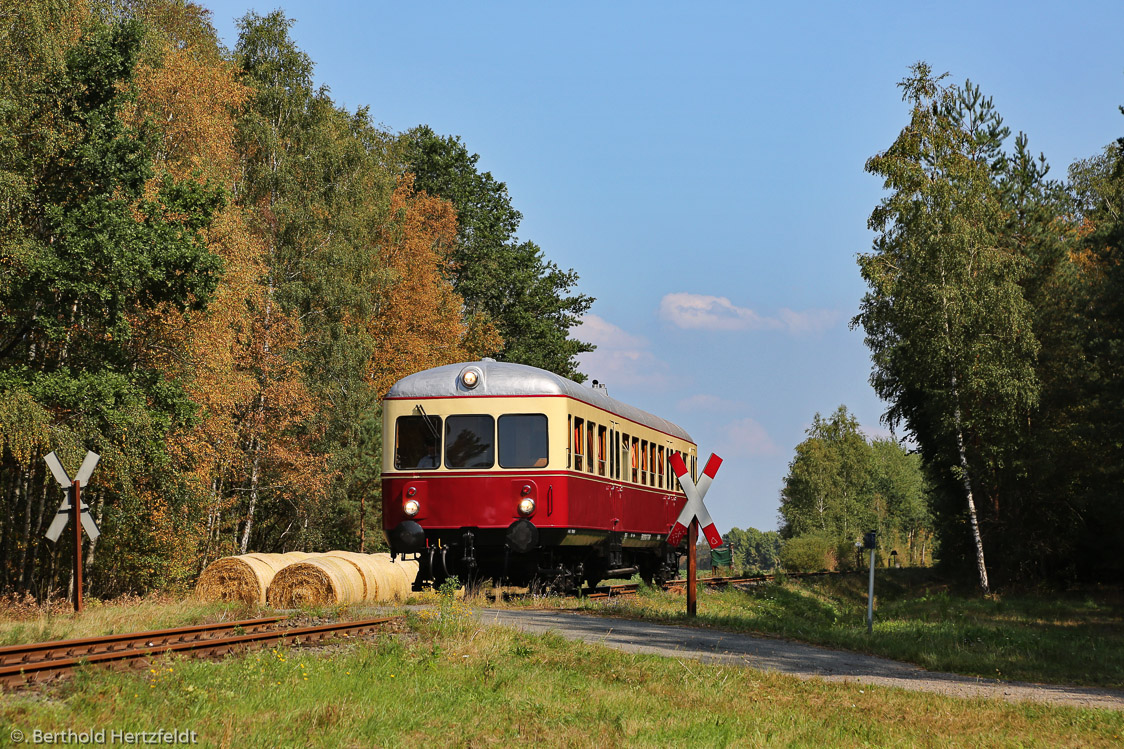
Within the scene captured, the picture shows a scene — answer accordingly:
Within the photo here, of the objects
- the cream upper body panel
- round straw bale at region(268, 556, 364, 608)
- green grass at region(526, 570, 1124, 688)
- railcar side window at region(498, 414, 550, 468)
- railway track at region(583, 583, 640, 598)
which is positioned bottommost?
green grass at region(526, 570, 1124, 688)

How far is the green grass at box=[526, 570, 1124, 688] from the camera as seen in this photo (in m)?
13.9

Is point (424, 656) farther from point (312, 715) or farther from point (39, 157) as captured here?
point (39, 157)

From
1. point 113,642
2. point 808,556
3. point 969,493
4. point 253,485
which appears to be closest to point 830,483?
point 808,556

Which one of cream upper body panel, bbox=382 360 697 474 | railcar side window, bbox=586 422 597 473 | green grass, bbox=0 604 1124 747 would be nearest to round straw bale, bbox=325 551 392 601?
cream upper body panel, bbox=382 360 697 474

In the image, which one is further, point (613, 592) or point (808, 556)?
point (808, 556)

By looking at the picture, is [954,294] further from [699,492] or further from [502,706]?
[502,706]

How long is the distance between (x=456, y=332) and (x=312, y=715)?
34.9 meters

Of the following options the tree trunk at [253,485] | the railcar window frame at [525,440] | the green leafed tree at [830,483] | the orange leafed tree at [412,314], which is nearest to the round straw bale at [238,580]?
the railcar window frame at [525,440]

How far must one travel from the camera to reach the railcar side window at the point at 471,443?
1755 cm

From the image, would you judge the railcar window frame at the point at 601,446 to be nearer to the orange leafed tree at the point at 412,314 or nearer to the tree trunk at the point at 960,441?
the tree trunk at the point at 960,441

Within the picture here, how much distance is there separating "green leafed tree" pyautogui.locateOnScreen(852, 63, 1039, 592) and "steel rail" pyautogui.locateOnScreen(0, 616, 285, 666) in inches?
999

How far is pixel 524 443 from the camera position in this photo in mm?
17531

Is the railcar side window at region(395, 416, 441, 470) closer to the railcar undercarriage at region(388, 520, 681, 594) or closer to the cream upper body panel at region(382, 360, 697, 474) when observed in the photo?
the cream upper body panel at region(382, 360, 697, 474)

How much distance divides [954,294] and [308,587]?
2296cm
